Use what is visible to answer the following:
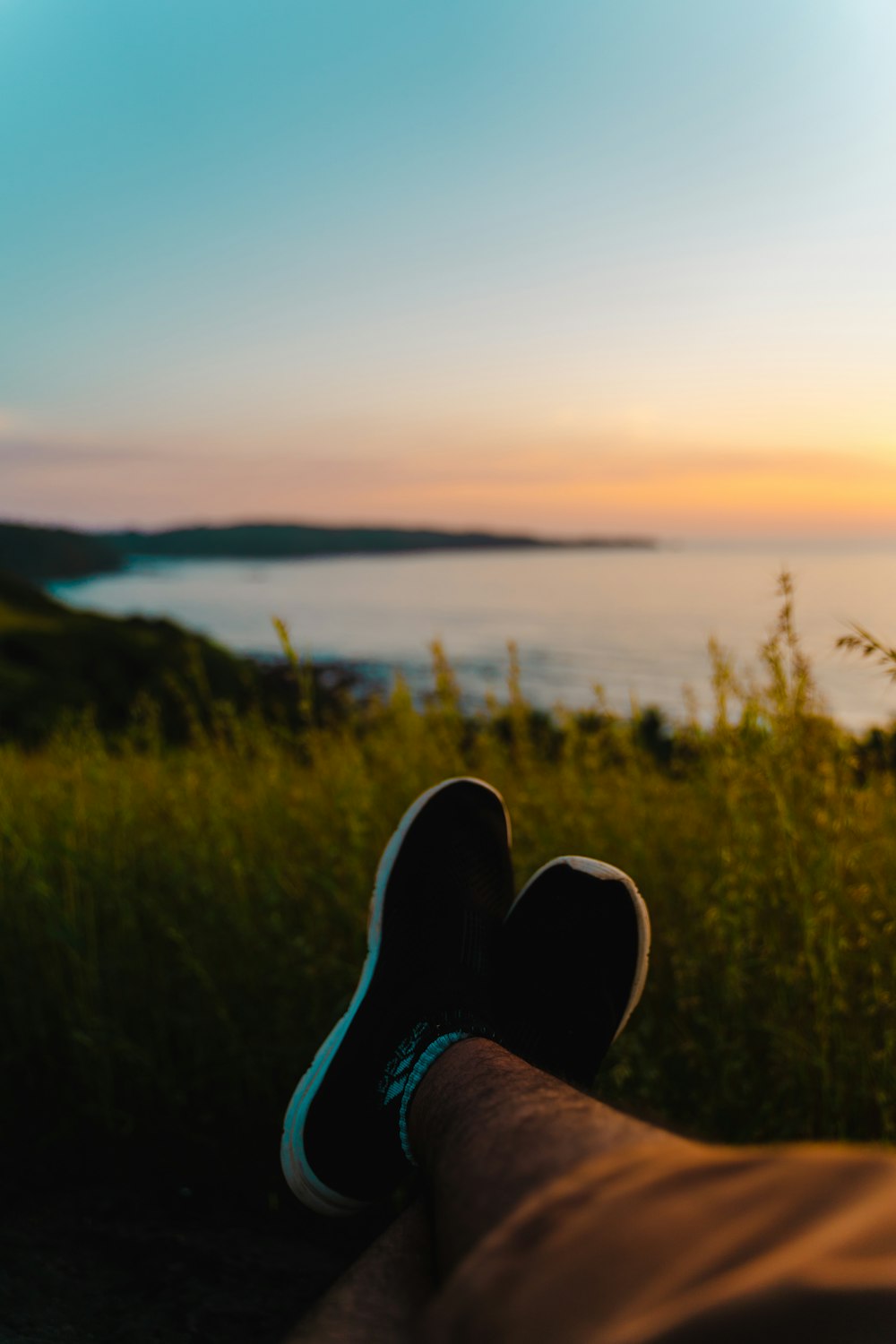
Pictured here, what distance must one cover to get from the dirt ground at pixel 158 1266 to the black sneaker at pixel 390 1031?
0.19 meters

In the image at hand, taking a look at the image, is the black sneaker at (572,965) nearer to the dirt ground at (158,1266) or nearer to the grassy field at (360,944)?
the grassy field at (360,944)

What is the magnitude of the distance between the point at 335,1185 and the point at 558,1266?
0.80 m

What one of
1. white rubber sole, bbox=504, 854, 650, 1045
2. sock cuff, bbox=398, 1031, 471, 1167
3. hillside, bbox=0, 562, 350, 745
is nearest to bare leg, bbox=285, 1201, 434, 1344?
sock cuff, bbox=398, 1031, 471, 1167

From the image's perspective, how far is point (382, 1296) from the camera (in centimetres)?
83

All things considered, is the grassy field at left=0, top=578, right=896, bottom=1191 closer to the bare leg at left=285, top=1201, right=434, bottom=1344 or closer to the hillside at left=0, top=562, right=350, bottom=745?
the bare leg at left=285, top=1201, right=434, bottom=1344

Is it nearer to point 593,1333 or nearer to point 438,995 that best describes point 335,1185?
point 438,995

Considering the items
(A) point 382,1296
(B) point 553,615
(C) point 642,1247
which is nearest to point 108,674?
(A) point 382,1296

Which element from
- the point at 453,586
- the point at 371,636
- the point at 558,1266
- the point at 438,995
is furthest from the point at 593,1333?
the point at 453,586

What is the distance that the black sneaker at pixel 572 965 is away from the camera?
4.86 ft

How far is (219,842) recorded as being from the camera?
89.7 inches

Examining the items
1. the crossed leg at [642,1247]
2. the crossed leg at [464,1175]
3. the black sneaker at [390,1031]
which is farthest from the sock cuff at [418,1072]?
the crossed leg at [642,1247]

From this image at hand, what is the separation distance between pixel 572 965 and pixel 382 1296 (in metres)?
0.82

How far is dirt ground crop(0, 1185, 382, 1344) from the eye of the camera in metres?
1.25

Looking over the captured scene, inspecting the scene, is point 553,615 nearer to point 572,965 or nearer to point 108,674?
point 108,674
